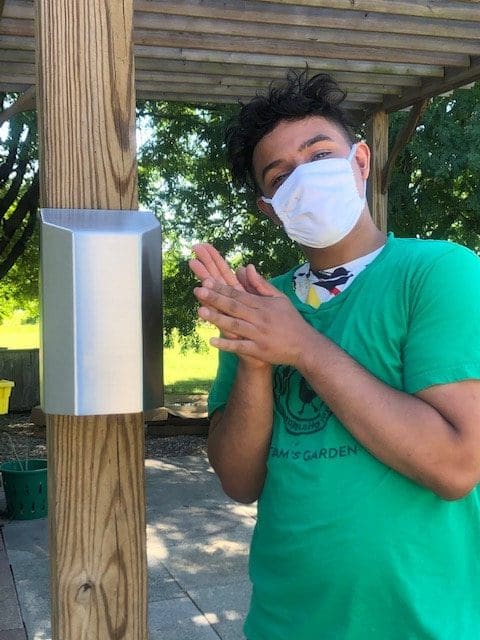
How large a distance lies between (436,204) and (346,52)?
3.79 metres

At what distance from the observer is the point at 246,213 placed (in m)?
8.14

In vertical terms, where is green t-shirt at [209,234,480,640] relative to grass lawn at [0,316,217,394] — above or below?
above

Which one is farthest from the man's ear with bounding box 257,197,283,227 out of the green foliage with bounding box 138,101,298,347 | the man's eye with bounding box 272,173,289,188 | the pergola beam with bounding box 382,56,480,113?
the green foliage with bounding box 138,101,298,347

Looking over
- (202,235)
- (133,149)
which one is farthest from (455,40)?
(202,235)

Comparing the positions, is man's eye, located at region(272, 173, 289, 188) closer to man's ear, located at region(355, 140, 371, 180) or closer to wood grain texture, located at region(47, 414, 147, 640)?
man's ear, located at region(355, 140, 371, 180)

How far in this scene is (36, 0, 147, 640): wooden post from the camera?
1233 mm

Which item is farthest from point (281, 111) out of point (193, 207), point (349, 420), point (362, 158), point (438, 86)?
point (193, 207)

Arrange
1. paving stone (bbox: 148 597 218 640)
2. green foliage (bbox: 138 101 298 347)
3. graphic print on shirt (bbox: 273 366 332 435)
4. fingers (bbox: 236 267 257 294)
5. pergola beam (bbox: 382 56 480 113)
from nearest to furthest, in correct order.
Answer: fingers (bbox: 236 267 257 294) → graphic print on shirt (bbox: 273 366 332 435) → paving stone (bbox: 148 597 218 640) → pergola beam (bbox: 382 56 480 113) → green foliage (bbox: 138 101 298 347)

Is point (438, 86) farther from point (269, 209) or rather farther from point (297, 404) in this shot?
point (297, 404)

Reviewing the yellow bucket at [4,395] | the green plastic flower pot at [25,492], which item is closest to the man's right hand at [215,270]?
the green plastic flower pot at [25,492]

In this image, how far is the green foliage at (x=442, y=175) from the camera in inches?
284

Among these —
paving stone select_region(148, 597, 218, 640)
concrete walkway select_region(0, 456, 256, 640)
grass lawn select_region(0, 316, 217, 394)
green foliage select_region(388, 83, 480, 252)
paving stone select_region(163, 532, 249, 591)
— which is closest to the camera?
paving stone select_region(148, 597, 218, 640)

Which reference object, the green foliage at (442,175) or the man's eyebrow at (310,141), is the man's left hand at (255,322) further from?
the green foliage at (442,175)

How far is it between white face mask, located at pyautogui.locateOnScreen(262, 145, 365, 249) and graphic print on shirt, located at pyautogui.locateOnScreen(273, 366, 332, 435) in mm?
275
